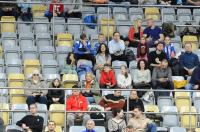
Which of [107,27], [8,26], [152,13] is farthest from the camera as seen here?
[152,13]

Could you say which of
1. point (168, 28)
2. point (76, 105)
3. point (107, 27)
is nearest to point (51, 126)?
point (76, 105)

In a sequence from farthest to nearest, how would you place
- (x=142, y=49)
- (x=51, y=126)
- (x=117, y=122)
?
(x=142, y=49) < (x=117, y=122) < (x=51, y=126)

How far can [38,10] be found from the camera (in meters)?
28.0

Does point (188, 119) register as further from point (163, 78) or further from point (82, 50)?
point (82, 50)

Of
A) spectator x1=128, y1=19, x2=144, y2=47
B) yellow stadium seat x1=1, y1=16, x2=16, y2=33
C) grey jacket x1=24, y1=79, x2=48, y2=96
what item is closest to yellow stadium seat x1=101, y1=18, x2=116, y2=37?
spectator x1=128, y1=19, x2=144, y2=47

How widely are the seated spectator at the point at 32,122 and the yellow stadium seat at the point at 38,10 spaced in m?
5.99

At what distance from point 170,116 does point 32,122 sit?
3164mm

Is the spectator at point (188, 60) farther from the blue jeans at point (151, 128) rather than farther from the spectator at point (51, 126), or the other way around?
the spectator at point (51, 126)

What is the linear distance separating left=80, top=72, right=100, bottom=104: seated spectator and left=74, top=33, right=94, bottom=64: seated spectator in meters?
1.44

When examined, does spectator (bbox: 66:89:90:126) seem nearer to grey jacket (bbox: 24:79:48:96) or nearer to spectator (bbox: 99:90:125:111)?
spectator (bbox: 99:90:125:111)

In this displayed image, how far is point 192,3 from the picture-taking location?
94.9 ft

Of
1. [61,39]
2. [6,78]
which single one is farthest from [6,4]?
[6,78]

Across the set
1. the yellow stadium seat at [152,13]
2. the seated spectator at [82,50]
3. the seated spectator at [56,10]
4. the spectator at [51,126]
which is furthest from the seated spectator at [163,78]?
the seated spectator at [56,10]

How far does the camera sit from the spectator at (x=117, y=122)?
22078 mm
